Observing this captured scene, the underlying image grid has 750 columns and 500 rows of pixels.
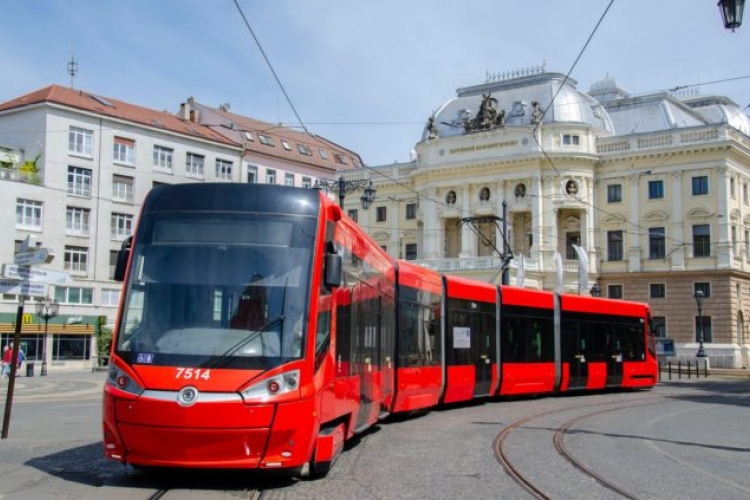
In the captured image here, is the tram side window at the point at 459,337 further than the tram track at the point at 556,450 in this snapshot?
Yes

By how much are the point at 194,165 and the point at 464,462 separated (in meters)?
53.5

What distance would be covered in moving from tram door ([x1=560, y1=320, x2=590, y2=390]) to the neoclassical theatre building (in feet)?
75.2

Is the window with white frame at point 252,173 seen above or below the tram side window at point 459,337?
above

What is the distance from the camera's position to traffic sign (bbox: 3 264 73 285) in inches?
488

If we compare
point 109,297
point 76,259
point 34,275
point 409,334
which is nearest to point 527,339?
point 409,334

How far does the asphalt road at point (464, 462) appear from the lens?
8430mm

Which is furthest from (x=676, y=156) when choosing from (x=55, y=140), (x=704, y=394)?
(x=55, y=140)

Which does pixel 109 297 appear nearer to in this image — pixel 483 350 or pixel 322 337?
pixel 483 350

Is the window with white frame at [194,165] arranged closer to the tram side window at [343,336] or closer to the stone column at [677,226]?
the stone column at [677,226]

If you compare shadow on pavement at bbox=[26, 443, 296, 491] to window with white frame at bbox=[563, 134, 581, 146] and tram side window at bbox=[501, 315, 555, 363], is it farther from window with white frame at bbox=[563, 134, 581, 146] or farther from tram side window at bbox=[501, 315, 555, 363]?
window with white frame at bbox=[563, 134, 581, 146]

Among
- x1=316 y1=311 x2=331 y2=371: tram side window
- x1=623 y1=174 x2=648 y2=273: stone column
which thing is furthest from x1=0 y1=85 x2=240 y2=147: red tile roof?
x1=316 y1=311 x2=331 y2=371: tram side window

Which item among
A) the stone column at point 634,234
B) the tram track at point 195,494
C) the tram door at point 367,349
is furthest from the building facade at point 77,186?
the tram track at point 195,494

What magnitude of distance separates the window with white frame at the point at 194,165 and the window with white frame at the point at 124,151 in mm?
4797

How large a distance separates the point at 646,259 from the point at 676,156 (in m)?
7.17
